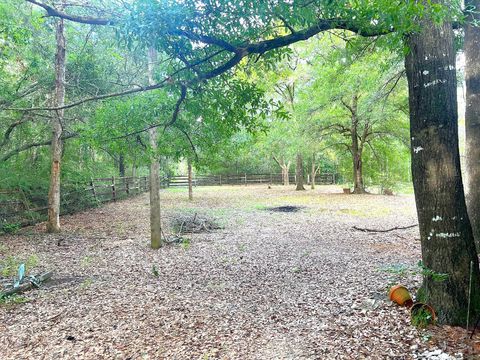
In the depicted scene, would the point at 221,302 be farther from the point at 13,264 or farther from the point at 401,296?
the point at 13,264

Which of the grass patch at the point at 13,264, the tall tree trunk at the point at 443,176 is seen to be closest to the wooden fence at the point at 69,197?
the grass patch at the point at 13,264

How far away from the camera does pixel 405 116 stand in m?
14.7

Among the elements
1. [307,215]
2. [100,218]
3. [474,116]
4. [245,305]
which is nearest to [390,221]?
[307,215]

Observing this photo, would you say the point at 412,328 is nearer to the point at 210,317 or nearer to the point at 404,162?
the point at 210,317

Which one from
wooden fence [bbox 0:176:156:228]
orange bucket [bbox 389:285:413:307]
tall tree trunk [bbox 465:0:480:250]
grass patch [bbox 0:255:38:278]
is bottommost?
grass patch [bbox 0:255:38:278]

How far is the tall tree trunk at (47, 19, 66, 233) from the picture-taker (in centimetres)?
820

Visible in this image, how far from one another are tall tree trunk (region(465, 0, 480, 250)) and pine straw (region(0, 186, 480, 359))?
4.72 ft

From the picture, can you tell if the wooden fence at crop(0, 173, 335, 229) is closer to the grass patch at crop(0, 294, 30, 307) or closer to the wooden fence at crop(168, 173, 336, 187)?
the grass patch at crop(0, 294, 30, 307)

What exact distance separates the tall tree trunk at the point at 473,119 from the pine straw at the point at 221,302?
4.72 feet

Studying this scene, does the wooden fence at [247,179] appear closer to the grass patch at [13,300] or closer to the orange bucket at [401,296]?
the grass patch at [13,300]

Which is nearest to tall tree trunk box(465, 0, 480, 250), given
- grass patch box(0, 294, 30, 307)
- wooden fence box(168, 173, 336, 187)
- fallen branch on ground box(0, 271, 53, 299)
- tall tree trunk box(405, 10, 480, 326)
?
tall tree trunk box(405, 10, 480, 326)

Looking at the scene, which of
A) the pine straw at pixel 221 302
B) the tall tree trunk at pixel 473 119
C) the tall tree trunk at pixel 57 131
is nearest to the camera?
the pine straw at pixel 221 302

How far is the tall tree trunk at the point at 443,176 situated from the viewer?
9.31 feet

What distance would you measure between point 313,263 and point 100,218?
8.48m
